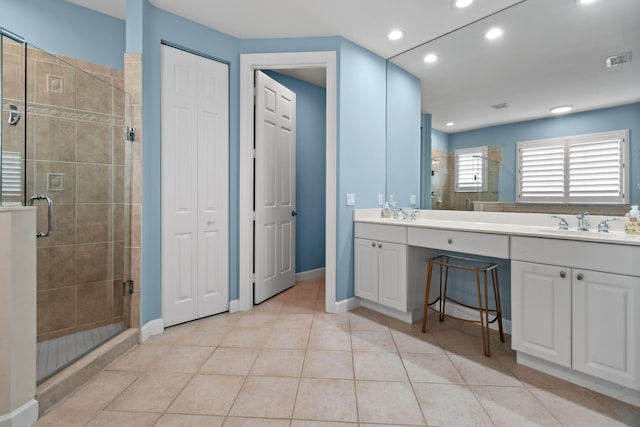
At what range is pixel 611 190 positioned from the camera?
189 cm

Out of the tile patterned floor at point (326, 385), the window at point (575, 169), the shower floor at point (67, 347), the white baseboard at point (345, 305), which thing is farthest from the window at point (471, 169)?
the shower floor at point (67, 347)

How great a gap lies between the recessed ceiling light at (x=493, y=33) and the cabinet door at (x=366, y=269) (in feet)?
6.30

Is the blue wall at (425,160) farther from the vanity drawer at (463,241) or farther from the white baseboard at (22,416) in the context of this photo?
the white baseboard at (22,416)

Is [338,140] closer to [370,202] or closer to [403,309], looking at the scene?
[370,202]

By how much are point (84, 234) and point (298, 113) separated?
108 inches

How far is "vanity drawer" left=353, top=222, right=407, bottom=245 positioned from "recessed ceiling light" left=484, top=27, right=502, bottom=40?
5.50 feet

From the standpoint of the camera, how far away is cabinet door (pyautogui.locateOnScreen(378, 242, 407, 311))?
249 centimetres

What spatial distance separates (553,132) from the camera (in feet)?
6.89

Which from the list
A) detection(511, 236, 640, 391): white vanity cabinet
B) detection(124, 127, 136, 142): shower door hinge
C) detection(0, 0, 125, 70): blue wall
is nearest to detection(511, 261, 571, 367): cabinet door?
detection(511, 236, 640, 391): white vanity cabinet

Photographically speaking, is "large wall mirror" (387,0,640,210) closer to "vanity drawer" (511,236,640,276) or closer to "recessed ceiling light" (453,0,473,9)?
"recessed ceiling light" (453,0,473,9)

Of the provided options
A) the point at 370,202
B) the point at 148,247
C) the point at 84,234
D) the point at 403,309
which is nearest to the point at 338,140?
the point at 370,202

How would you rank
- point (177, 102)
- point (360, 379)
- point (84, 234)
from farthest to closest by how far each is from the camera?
point (177, 102)
point (84, 234)
point (360, 379)

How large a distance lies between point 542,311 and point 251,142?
2.57 metres

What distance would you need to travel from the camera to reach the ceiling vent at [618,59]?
6.08 feet
